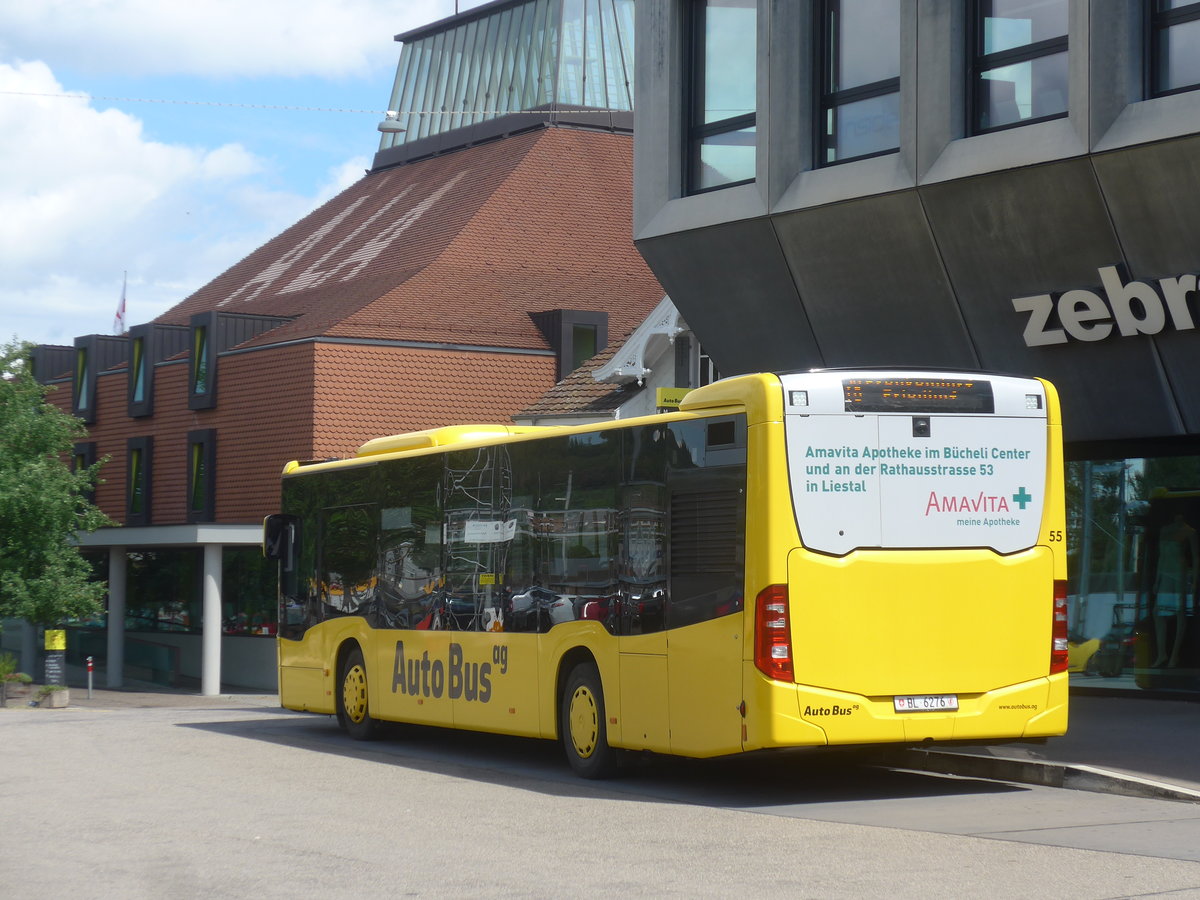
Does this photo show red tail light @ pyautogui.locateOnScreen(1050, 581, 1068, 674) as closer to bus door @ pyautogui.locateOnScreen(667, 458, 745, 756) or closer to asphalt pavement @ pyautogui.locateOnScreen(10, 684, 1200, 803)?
asphalt pavement @ pyautogui.locateOnScreen(10, 684, 1200, 803)

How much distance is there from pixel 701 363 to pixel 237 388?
11.4 m

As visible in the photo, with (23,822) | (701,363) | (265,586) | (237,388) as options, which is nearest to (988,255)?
(23,822)

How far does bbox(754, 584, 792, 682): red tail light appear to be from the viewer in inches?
469

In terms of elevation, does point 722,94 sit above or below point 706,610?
above

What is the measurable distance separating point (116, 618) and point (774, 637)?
3776cm

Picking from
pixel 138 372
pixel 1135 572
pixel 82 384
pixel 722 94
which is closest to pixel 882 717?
pixel 1135 572

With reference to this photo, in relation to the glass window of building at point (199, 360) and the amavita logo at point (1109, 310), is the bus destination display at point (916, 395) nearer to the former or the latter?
the amavita logo at point (1109, 310)

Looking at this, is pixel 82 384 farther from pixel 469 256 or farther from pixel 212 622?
pixel 469 256

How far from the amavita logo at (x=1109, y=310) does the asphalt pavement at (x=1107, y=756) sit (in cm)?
356

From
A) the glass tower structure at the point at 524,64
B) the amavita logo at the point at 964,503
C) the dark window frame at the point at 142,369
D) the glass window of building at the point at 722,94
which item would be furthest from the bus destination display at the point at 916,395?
the glass tower structure at the point at 524,64

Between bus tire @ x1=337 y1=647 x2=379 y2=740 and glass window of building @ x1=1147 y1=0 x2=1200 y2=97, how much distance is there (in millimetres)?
9349

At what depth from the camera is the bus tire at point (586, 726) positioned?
13.9 m

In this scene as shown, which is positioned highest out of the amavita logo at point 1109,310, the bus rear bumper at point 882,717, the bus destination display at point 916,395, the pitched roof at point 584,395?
the pitched roof at point 584,395

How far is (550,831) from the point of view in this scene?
1094cm
